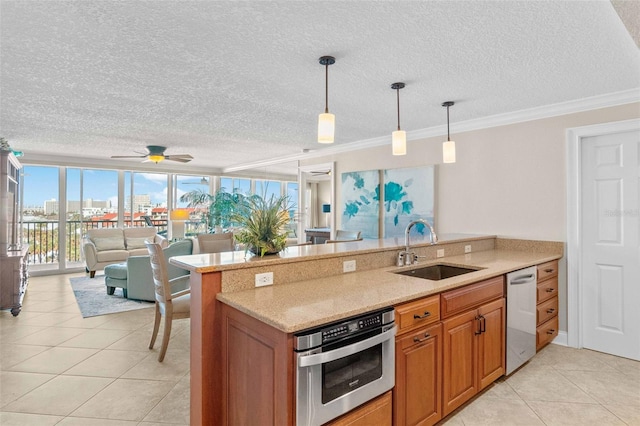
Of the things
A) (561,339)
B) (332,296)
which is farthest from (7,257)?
(561,339)

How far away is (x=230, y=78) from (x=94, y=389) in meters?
2.56

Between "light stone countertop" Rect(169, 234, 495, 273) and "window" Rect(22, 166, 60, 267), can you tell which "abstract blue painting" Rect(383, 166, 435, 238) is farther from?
"window" Rect(22, 166, 60, 267)

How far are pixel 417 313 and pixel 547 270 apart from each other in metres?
2.04

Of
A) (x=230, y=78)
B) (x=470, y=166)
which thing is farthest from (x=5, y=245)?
(x=470, y=166)

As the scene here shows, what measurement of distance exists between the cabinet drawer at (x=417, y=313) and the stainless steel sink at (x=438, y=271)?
743 mm

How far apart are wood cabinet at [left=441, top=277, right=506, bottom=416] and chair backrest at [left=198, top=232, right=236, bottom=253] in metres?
3.17

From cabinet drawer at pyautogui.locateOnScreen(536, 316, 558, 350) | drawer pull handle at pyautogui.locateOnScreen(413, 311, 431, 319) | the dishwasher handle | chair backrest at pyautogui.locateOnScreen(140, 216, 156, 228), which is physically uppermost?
chair backrest at pyautogui.locateOnScreen(140, 216, 156, 228)

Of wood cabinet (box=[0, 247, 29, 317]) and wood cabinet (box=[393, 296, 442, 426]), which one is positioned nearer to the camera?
wood cabinet (box=[393, 296, 442, 426])

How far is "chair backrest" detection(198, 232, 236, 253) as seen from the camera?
4547 millimetres

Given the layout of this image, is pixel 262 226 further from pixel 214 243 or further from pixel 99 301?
pixel 99 301

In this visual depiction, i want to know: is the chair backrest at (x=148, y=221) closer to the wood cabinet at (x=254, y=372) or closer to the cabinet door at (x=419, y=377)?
the wood cabinet at (x=254, y=372)

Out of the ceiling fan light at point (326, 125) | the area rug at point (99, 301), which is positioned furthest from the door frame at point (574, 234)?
the area rug at point (99, 301)

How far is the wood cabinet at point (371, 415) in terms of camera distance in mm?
1604

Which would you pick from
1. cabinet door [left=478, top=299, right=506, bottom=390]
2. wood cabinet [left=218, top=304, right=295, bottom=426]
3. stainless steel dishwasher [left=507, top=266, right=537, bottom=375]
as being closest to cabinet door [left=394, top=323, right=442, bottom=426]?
cabinet door [left=478, top=299, right=506, bottom=390]
